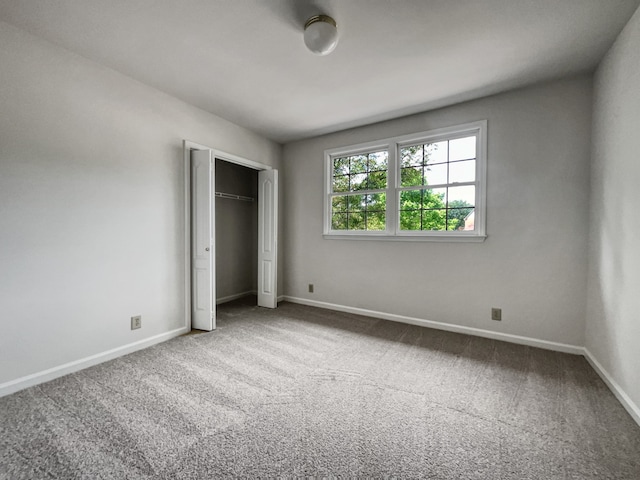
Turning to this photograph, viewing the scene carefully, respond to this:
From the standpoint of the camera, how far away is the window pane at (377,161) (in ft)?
12.2

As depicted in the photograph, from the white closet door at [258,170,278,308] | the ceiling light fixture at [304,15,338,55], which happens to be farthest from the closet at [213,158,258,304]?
the ceiling light fixture at [304,15,338,55]

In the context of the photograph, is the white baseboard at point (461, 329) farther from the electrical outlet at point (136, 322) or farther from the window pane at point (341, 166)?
the electrical outlet at point (136, 322)

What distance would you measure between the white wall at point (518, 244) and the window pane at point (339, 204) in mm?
703

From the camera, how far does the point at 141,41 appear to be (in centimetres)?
211

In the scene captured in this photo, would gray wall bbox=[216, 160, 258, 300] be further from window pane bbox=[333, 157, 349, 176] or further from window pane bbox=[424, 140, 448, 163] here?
window pane bbox=[424, 140, 448, 163]

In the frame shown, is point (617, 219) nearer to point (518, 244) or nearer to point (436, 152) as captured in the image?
point (518, 244)

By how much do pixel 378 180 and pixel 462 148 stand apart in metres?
1.06

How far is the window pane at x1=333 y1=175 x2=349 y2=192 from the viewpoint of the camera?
4.05 metres

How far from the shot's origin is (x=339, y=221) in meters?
4.11

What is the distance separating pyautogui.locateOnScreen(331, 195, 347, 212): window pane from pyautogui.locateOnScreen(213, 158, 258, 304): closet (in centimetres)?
150

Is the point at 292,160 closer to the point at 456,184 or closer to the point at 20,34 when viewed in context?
the point at 456,184

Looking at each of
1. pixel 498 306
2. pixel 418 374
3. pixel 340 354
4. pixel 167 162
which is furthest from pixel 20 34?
pixel 498 306

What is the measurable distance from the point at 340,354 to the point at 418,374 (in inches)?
28.3

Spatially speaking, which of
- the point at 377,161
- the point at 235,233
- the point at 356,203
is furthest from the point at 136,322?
the point at 377,161
